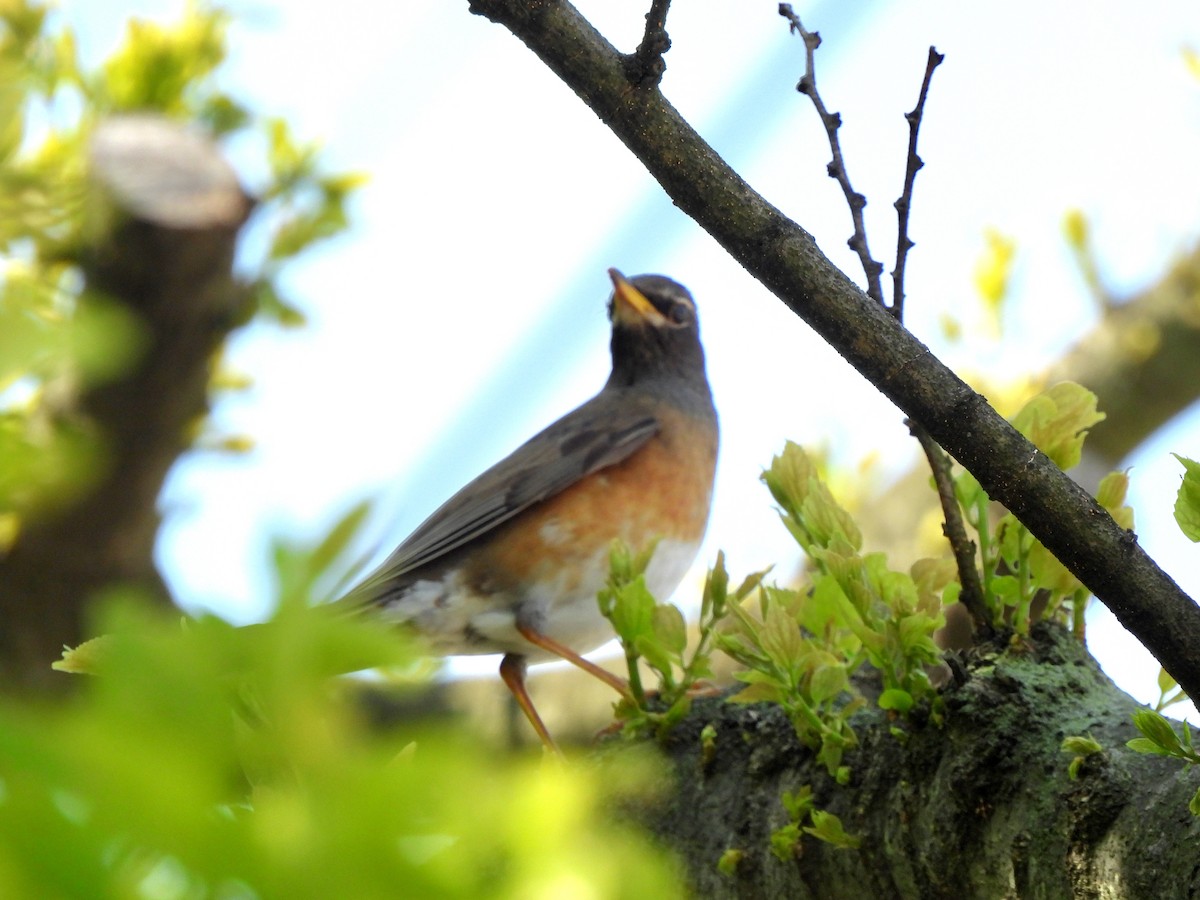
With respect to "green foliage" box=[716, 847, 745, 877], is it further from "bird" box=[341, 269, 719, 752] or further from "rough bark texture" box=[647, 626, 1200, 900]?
"bird" box=[341, 269, 719, 752]

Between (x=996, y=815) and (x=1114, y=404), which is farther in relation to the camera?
(x=1114, y=404)

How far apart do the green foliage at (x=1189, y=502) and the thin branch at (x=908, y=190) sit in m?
0.40

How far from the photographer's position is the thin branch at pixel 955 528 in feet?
5.49

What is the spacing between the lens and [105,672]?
1.97 feet

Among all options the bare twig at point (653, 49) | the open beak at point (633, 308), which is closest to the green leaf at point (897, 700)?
the bare twig at point (653, 49)

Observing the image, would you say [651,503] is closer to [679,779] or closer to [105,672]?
[679,779]

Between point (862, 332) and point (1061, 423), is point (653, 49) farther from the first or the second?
point (1061, 423)

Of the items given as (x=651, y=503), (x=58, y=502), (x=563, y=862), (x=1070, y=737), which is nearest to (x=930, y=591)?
(x=1070, y=737)

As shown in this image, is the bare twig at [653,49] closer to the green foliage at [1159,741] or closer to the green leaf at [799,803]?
the green foliage at [1159,741]

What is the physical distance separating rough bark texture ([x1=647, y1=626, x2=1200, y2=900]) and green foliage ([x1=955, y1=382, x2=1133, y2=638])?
0.18 feet

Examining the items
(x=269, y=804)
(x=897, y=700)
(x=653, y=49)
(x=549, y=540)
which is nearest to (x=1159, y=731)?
(x=897, y=700)

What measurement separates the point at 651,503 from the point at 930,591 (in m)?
1.82

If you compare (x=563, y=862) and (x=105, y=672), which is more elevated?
(x=105, y=672)

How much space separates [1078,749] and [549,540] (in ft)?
7.22
